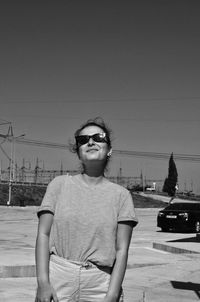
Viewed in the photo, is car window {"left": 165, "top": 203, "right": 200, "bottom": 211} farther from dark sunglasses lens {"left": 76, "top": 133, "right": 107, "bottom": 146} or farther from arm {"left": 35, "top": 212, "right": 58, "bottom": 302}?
arm {"left": 35, "top": 212, "right": 58, "bottom": 302}

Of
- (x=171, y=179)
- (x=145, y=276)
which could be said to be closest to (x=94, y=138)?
(x=145, y=276)

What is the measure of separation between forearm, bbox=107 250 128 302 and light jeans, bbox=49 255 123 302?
0.07m

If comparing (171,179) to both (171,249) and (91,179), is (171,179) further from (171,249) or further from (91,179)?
(91,179)

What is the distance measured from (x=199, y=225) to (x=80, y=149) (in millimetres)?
21488

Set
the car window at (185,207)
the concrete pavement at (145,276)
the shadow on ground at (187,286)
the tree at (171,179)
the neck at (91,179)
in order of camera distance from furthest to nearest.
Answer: the tree at (171,179) < the car window at (185,207) < the shadow on ground at (187,286) < the concrete pavement at (145,276) < the neck at (91,179)

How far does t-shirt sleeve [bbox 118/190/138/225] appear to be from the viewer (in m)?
2.98

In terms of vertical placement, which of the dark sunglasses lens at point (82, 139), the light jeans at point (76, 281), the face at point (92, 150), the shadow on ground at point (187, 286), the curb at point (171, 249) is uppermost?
the dark sunglasses lens at point (82, 139)

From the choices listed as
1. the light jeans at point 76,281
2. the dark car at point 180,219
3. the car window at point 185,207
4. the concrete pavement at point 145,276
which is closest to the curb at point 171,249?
the concrete pavement at point 145,276

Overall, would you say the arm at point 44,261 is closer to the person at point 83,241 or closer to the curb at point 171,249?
the person at point 83,241

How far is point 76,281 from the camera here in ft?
9.39

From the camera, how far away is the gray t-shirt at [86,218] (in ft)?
9.50

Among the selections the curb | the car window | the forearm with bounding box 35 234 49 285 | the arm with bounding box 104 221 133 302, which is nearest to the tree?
the car window

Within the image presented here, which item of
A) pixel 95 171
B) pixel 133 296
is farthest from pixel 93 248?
pixel 133 296

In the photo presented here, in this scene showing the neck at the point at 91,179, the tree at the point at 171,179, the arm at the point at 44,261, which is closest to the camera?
the arm at the point at 44,261
